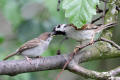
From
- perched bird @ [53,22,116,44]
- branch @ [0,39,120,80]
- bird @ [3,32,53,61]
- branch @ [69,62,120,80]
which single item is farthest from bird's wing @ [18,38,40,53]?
branch @ [69,62,120,80]

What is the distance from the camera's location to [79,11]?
8.27 feet

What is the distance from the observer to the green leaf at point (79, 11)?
2.44 metres

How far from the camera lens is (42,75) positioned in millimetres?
4719

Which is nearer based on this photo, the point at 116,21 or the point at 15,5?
the point at 116,21

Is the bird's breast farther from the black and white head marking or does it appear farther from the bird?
the black and white head marking

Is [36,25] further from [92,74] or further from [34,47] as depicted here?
[92,74]

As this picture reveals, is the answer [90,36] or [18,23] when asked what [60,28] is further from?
[18,23]

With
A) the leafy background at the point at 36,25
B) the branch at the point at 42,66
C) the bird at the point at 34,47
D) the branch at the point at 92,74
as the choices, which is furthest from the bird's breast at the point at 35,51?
the branch at the point at 92,74

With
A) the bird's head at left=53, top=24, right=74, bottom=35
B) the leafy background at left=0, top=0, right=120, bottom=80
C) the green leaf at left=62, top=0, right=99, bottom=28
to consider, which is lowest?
the leafy background at left=0, top=0, right=120, bottom=80

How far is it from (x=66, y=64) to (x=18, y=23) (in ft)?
7.43

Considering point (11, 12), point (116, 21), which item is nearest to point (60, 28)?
point (116, 21)

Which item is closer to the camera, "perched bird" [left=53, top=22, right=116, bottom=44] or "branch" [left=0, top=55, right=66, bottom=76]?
"branch" [left=0, top=55, right=66, bottom=76]

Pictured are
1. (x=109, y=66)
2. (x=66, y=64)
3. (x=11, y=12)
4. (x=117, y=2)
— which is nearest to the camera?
(x=66, y=64)

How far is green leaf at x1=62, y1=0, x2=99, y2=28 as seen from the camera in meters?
2.44
